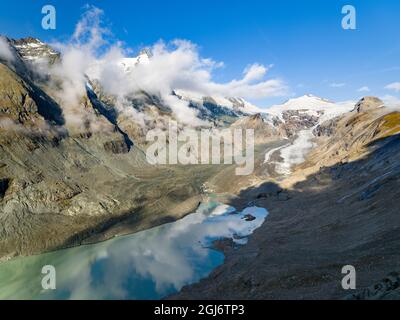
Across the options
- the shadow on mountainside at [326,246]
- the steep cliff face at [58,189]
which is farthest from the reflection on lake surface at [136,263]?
A: the steep cliff face at [58,189]

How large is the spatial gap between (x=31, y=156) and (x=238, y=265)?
364ft

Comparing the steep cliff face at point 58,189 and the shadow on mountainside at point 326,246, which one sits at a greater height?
the steep cliff face at point 58,189

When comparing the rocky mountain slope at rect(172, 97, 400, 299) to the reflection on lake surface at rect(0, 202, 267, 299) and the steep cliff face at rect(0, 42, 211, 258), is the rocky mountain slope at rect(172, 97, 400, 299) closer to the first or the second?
the reflection on lake surface at rect(0, 202, 267, 299)

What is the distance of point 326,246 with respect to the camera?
55.6m

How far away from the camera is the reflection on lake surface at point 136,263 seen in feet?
218

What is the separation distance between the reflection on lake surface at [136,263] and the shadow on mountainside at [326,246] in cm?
641

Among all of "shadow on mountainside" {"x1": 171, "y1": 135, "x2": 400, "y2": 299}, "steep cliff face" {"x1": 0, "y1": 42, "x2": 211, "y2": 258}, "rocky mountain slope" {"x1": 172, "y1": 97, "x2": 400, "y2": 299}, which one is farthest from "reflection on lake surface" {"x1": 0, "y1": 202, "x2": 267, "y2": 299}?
"steep cliff face" {"x1": 0, "y1": 42, "x2": 211, "y2": 258}

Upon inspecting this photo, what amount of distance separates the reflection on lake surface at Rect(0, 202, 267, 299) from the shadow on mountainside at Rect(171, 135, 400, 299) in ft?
21.0

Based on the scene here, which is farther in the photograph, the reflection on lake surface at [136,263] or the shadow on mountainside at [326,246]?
the reflection on lake surface at [136,263]

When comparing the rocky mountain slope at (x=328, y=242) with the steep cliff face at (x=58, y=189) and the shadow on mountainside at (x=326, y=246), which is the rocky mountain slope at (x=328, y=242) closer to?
the shadow on mountainside at (x=326, y=246)

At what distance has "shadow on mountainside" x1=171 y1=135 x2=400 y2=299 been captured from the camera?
130 ft

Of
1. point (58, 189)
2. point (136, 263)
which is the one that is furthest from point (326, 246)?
point (58, 189)

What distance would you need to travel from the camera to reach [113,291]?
6588 centimetres
